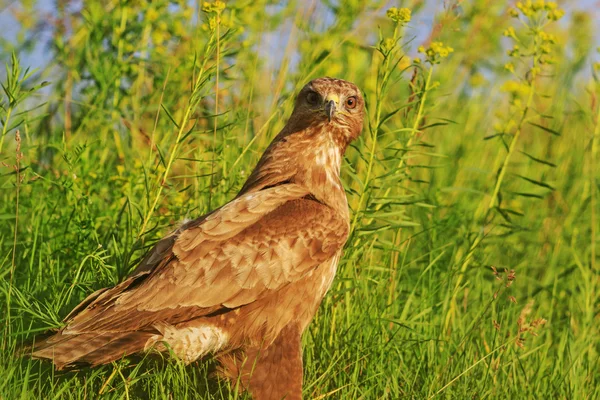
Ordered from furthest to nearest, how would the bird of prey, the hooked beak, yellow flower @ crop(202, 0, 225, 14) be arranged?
1. the hooked beak
2. yellow flower @ crop(202, 0, 225, 14)
3. the bird of prey

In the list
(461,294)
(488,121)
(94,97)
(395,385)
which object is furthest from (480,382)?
(488,121)

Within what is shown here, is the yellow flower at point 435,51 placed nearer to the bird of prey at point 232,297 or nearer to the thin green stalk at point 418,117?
the thin green stalk at point 418,117

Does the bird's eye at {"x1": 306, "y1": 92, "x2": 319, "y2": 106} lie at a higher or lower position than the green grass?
higher

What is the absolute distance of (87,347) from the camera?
4.29m

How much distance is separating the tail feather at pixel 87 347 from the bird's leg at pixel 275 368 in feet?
1.63

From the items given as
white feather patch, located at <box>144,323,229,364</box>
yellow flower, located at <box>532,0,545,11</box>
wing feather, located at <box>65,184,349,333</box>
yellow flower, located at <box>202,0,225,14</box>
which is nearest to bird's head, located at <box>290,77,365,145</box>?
wing feather, located at <box>65,184,349,333</box>

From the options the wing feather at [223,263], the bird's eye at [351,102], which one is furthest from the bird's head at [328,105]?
the wing feather at [223,263]

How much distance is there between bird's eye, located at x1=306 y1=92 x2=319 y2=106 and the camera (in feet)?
16.6

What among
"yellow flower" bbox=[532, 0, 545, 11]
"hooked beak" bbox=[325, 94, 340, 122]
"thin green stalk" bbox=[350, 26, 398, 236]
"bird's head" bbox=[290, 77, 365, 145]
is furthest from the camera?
"yellow flower" bbox=[532, 0, 545, 11]

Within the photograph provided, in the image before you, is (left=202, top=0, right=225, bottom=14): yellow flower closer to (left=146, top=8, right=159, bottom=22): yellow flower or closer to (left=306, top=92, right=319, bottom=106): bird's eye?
(left=306, top=92, right=319, bottom=106): bird's eye

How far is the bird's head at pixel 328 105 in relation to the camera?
16.5ft

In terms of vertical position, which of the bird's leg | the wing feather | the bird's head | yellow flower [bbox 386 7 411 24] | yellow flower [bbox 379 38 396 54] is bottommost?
the bird's leg

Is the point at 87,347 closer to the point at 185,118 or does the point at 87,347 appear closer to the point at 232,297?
the point at 232,297

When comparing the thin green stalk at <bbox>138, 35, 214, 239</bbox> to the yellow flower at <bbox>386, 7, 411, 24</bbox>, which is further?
the yellow flower at <bbox>386, 7, 411, 24</bbox>
